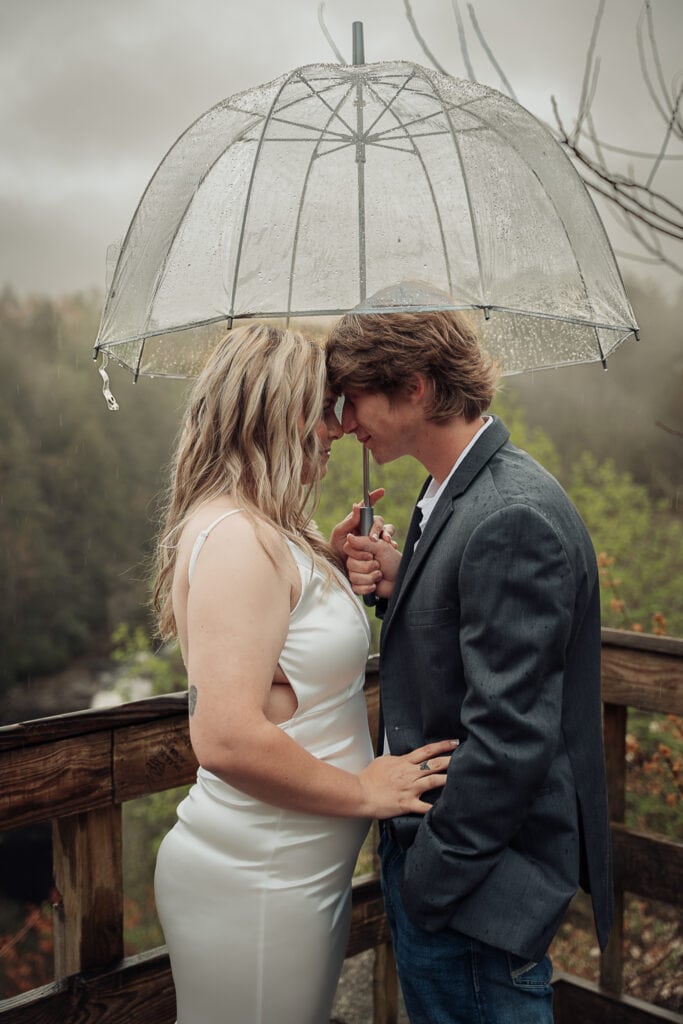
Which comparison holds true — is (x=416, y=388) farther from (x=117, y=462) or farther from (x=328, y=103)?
(x=117, y=462)

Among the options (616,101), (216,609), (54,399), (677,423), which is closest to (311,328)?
(216,609)

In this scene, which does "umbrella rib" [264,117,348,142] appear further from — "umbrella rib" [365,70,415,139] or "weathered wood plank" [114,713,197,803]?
"weathered wood plank" [114,713,197,803]

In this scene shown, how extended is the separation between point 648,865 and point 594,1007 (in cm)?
46

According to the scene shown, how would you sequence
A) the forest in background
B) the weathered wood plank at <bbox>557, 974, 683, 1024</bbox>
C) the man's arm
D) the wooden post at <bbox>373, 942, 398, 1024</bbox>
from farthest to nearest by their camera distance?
1. the forest in background
2. the wooden post at <bbox>373, 942, 398, 1024</bbox>
3. the weathered wood plank at <bbox>557, 974, 683, 1024</bbox>
4. the man's arm

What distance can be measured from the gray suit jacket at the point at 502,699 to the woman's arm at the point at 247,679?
0.10m

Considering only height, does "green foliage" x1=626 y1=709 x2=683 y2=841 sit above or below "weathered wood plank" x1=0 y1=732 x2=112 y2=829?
below

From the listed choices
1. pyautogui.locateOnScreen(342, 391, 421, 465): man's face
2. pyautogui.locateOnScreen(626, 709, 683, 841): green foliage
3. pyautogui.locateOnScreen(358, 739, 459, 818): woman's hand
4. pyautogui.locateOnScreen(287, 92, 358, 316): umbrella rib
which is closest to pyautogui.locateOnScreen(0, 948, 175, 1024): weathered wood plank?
pyautogui.locateOnScreen(358, 739, 459, 818): woman's hand

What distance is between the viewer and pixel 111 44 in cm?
1689

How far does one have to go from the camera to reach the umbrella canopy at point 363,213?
5.41ft

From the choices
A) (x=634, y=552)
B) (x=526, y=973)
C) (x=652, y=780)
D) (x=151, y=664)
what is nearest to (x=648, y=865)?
(x=526, y=973)

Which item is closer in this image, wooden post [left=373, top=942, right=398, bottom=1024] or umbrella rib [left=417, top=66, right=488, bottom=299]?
umbrella rib [left=417, top=66, right=488, bottom=299]

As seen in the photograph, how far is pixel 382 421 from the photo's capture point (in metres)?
1.87

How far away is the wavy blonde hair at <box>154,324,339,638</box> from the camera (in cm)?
176

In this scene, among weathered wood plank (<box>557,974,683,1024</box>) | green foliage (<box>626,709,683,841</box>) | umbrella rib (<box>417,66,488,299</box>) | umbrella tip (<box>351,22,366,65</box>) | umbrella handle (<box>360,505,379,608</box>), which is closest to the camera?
umbrella rib (<box>417,66,488,299</box>)
